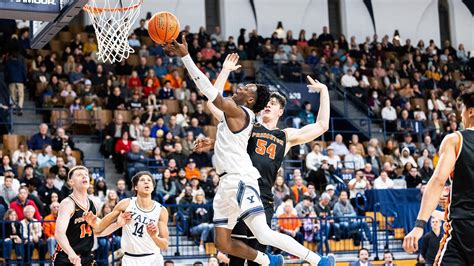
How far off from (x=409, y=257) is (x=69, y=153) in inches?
291

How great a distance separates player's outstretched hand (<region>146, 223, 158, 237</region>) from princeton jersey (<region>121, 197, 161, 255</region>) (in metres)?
0.34

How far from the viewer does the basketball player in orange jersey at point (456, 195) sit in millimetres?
5484

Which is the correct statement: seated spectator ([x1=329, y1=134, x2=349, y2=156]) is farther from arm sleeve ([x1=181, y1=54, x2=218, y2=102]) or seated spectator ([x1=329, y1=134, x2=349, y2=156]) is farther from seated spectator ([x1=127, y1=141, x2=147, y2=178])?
arm sleeve ([x1=181, y1=54, x2=218, y2=102])

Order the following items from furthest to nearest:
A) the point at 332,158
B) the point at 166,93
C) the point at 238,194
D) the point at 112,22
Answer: the point at 166,93 → the point at 332,158 → the point at 112,22 → the point at 238,194

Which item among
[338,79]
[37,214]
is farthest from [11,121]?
[338,79]

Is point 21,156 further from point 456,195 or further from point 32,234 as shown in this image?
point 456,195

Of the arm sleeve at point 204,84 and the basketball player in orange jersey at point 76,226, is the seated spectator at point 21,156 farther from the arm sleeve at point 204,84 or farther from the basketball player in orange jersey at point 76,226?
the arm sleeve at point 204,84

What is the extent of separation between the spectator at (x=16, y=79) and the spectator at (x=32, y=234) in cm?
547

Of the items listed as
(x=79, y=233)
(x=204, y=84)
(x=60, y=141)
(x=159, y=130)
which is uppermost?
(x=159, y=130)

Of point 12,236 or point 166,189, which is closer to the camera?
point 12,236

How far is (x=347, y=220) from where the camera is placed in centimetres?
1638

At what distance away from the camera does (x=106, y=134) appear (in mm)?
18250

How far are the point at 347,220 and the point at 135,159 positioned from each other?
4.71 m

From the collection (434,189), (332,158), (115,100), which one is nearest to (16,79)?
(115,100)
